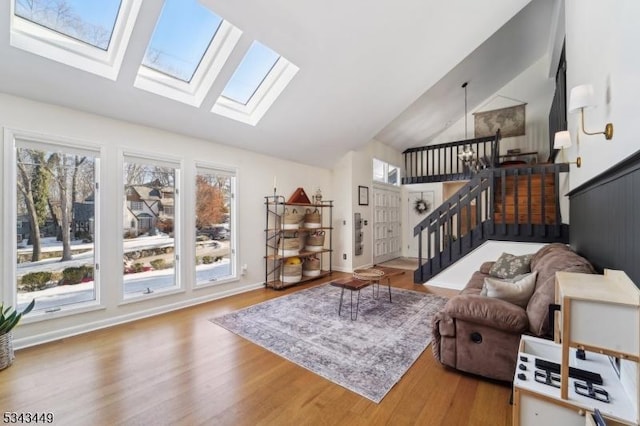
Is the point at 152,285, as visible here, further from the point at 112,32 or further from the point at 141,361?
the point at 112,32

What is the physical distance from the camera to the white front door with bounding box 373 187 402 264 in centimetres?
716

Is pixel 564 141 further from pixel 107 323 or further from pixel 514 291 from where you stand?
pixel 107 323

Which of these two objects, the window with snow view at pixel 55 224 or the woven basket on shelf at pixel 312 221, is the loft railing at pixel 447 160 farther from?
A: the window with snow view at pixel 55 224

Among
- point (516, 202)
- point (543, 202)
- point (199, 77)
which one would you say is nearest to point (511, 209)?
point (516, 202)

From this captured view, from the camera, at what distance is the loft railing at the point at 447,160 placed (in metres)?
6.84

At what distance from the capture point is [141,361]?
8.05 feet

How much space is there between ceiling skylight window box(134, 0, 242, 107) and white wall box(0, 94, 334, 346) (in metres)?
0.66

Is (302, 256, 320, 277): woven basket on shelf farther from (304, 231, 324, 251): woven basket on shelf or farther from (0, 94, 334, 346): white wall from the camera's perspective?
(0, 94, 334, 346): white wall

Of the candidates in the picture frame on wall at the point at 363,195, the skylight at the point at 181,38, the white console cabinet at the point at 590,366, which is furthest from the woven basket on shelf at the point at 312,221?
the white console cabinet at the point at 590,366

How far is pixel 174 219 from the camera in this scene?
13.0 feet

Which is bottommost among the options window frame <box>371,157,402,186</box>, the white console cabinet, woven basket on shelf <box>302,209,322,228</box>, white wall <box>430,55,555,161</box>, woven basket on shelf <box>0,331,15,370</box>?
woven basket on shelf <box>0,331,15,370</box>

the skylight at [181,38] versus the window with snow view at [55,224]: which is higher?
the skylight at [181,38]

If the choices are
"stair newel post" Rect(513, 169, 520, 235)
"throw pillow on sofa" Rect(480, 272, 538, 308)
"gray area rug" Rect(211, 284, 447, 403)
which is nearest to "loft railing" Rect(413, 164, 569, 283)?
"stair newel post" Rect(513, 169, 520, 235)

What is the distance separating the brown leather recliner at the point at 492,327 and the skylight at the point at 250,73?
375 centimetres
